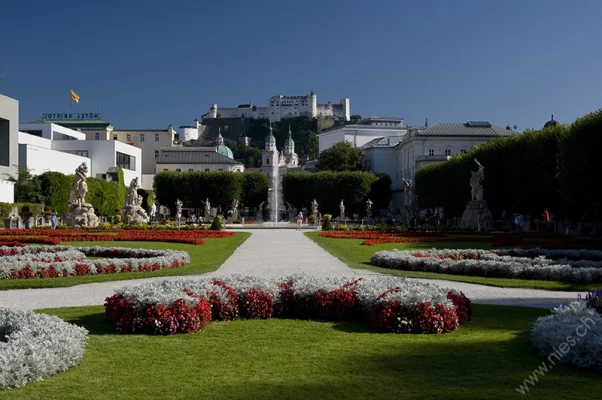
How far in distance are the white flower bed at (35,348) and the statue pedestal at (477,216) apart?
127ft

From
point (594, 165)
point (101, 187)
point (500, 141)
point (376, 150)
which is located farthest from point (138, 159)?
point (594, 165)

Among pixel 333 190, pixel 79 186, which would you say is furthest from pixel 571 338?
pixel 333 190

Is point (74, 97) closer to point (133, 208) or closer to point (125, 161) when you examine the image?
point (125, 161)

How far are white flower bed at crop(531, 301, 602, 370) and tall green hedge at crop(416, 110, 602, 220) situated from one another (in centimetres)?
2902

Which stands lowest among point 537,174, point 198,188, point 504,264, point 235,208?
point 504,264

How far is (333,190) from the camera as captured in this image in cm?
8181

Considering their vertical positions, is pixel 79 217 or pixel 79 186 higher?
pixel 79 186

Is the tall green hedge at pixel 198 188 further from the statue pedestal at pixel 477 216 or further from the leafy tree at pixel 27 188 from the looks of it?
the statue pedestal at pixel 477 216

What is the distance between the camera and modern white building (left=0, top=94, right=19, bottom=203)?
53812mm

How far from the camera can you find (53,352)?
7137 mm

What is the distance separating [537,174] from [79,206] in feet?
98.2

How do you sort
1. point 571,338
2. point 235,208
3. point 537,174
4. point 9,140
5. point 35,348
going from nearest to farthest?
point 35,348
point 571,338
point 537,174
point 9,140
point 235,208

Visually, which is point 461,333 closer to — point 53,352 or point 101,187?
point 53,352

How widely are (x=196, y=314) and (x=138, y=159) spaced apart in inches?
3425
